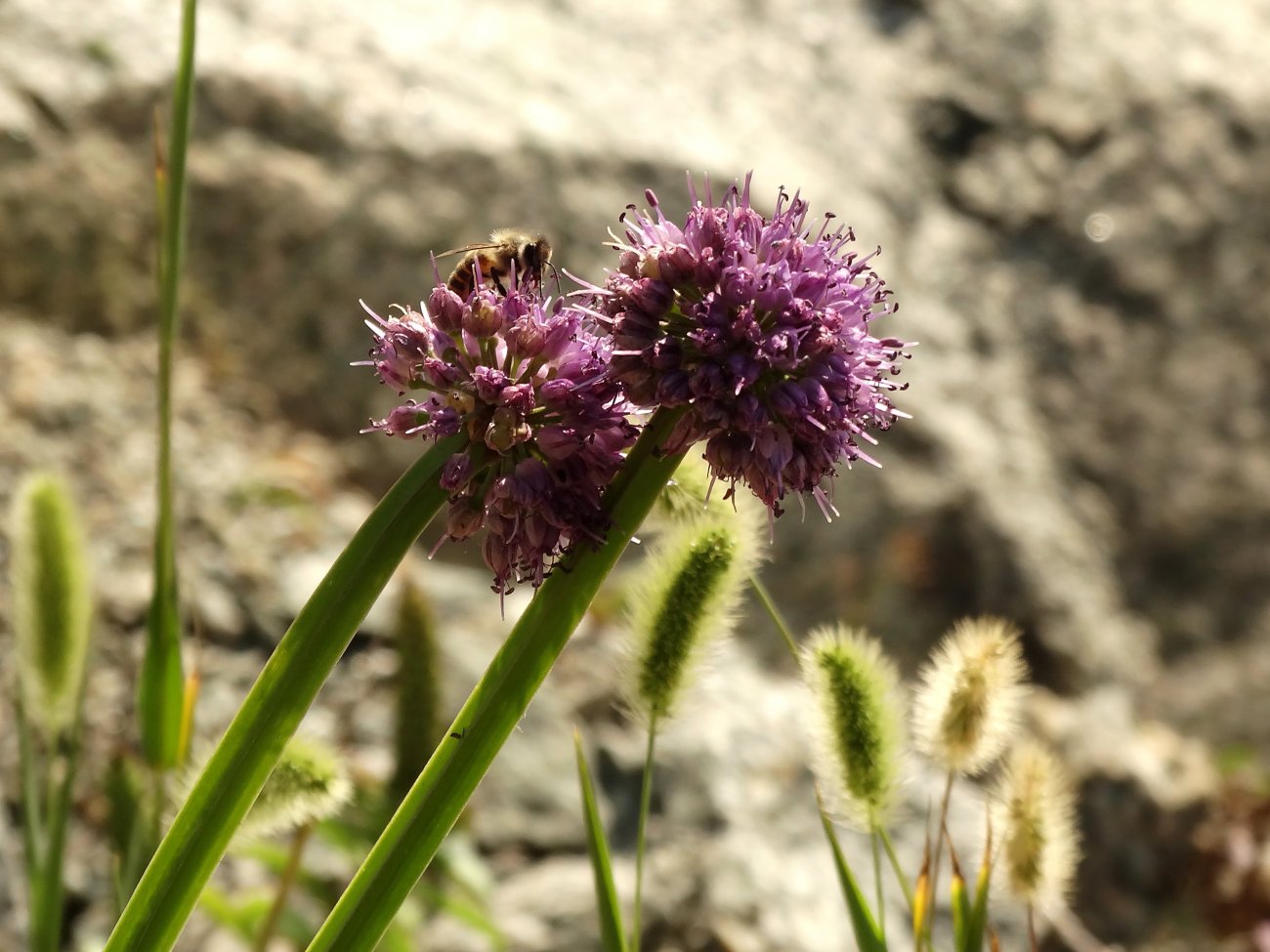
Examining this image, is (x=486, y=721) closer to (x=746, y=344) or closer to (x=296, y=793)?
(x=746, y=344)

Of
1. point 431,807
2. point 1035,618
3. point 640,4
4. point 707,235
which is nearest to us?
point 431,807

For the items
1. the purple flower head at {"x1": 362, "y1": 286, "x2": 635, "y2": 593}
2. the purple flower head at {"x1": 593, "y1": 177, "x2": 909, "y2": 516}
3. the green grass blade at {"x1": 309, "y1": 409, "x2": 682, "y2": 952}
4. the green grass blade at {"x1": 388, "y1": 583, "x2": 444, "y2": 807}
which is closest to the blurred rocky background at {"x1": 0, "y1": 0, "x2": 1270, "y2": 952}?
the green grass blade at {"x1": 388, "y1": 583, "x2": 444, "y2": 807}

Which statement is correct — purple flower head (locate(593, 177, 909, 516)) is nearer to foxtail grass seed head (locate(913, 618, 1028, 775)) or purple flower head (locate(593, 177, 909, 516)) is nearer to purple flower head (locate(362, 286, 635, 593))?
purple flower head (locate(362, 286, 635, 593))

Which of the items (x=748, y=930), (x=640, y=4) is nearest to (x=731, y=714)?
(x=748, y=930)

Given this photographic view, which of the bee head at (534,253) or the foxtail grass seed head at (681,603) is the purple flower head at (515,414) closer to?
the foxtail grass seed head at (681,603)

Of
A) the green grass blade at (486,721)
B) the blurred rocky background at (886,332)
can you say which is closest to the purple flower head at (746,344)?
the green grass blade at (486,721)

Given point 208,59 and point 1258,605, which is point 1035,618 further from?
point 208,59

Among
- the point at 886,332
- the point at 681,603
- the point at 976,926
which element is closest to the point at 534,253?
the point at 681,603
